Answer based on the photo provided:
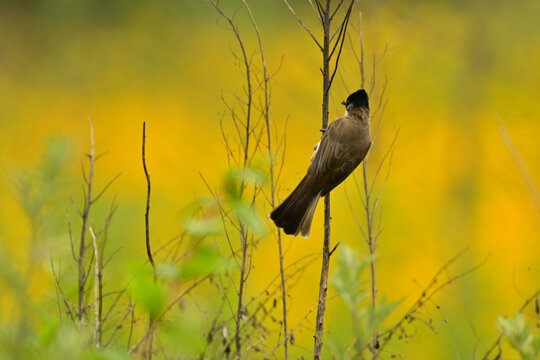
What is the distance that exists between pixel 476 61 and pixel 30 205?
308 inches

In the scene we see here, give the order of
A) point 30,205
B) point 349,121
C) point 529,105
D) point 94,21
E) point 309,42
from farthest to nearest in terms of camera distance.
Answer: point 94,21
point 309,42
point 529,105
point 349,121
point 30,205

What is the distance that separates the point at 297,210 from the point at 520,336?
136 cm

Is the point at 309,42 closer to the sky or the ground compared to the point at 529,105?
closer to the sky

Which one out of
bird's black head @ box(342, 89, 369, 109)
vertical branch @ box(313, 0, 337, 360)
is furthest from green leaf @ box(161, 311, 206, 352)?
bird's black head @ box(342, 89, 369, 109)

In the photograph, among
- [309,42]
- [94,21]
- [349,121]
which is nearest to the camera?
[349,121]

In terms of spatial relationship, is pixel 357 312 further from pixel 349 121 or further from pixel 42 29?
pixel 42 29

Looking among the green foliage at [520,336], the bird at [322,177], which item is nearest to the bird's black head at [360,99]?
the bird at [322,177]

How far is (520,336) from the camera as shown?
1521 millimetres

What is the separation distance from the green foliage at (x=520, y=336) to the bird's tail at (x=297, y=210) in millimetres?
1310

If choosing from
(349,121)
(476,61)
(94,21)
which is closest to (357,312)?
(349,121)

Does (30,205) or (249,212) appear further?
(30,205)

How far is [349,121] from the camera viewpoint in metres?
2.95

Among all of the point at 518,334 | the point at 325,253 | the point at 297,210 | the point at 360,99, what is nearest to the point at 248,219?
the point at 518,334

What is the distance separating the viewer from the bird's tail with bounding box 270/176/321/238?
109 inches
